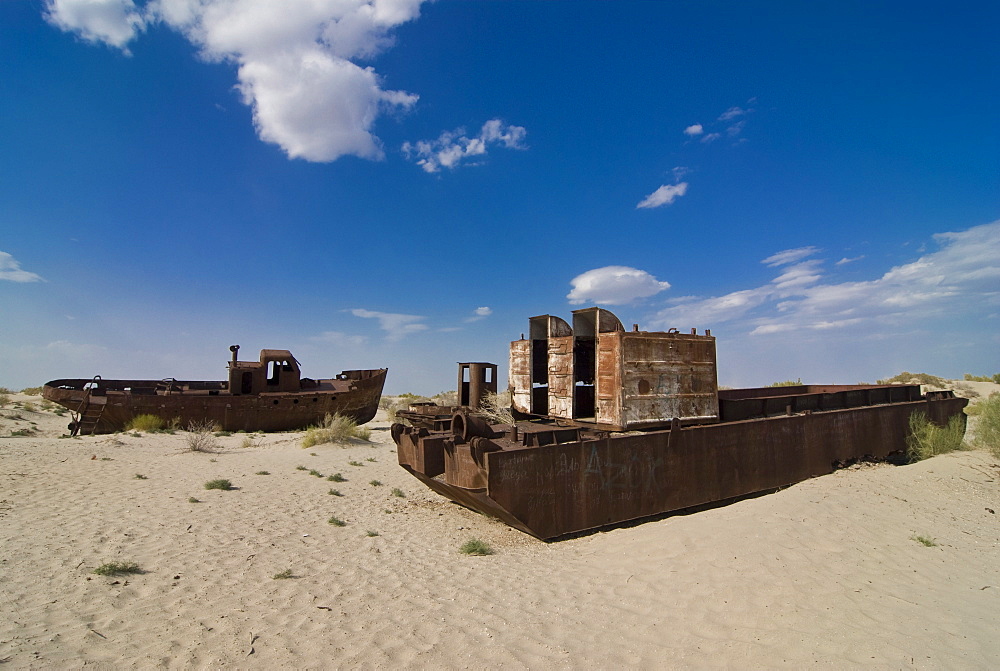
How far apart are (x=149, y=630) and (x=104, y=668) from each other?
1.80ft

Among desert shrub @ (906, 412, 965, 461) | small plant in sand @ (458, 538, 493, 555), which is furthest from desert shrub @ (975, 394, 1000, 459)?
small plant in sand @ (458, 538, 493, 555)

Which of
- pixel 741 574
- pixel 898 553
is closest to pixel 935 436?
pixel 898 553

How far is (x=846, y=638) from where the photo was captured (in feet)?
13.5

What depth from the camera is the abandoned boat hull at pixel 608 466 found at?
20.2 ft

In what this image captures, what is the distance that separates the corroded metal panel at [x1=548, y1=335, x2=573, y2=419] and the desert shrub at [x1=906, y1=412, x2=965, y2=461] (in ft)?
30.5

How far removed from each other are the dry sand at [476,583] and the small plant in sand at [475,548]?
21cm

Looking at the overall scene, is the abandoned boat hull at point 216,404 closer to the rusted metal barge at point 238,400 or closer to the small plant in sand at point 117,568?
the rusted metal barge at point 238,400

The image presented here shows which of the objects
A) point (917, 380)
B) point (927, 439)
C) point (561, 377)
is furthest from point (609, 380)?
point (917, 380)

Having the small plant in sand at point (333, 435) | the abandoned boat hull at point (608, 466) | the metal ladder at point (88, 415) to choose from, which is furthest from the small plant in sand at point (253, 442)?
the abandoned boat hull at point (608, 466)

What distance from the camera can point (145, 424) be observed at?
16.7 meters

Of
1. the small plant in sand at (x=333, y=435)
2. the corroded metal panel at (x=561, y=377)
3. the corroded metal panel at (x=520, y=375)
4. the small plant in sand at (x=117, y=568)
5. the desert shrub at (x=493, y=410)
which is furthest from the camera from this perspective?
the small plant in sand at (x=333, y=435)

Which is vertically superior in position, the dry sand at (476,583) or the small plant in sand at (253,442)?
the small plant in sand at (253,442)

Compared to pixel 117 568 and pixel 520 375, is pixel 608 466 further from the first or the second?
pixel 117 568

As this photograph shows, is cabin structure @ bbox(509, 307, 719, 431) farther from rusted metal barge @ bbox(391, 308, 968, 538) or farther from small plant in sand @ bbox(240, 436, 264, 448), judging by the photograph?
small plant in sand @ bbox(240, 436, 264, 448)
